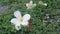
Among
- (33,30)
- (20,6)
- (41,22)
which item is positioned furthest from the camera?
(20,6)

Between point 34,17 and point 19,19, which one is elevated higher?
point 19,19

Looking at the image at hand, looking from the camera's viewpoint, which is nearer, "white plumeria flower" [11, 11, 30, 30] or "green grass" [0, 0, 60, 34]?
"white plumeria flower" [11, 11, 30, 30]

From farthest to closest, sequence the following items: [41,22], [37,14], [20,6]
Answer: [20,6], [37,14], [41,22]

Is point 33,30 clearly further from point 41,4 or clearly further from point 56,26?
point 41,4

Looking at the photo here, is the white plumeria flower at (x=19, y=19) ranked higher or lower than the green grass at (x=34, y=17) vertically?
higher

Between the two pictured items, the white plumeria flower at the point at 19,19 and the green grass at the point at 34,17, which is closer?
the white plumeria flower at the point at 19,19

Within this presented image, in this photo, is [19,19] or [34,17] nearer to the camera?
[19,19]

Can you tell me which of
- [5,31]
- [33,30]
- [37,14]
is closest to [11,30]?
[5,31]

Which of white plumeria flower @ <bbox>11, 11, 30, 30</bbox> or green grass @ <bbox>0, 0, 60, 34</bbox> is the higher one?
white plumeria flower @ <bbox>11, 11, 30, 30</bbox>
